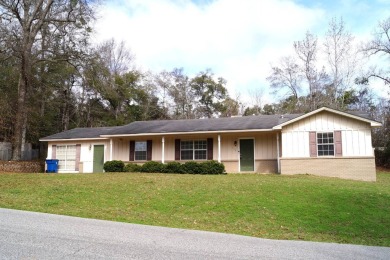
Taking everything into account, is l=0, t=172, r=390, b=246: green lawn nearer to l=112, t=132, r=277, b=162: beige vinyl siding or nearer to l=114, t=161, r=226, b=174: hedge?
l=114, t=161, r=226, b=174: hedge

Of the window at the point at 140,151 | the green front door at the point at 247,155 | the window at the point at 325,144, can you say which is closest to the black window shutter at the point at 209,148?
the green front door at the point at 247,155

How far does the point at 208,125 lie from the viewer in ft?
71.5

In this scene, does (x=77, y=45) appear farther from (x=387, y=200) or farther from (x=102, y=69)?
(x=387, y=200)

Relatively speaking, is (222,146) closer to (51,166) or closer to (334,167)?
(334,167)

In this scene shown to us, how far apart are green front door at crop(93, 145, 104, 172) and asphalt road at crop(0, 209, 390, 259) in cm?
1505

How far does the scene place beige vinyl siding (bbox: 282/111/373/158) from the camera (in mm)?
17500

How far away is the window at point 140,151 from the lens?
2244 centimetres

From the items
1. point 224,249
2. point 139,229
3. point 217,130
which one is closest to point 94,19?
point 217,130

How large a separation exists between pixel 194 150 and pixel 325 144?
7.61 metres

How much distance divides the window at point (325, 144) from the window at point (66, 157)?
15531 mm

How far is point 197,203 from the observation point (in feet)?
35.3

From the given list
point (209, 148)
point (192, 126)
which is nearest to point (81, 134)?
point (192, 126)

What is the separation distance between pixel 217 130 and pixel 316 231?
39.2ft

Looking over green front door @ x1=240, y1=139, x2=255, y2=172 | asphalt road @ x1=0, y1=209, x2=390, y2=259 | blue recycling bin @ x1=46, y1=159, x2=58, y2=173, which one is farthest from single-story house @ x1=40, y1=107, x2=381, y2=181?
asphalt road @ x1=0, y1=209, x2=390, y2=259
